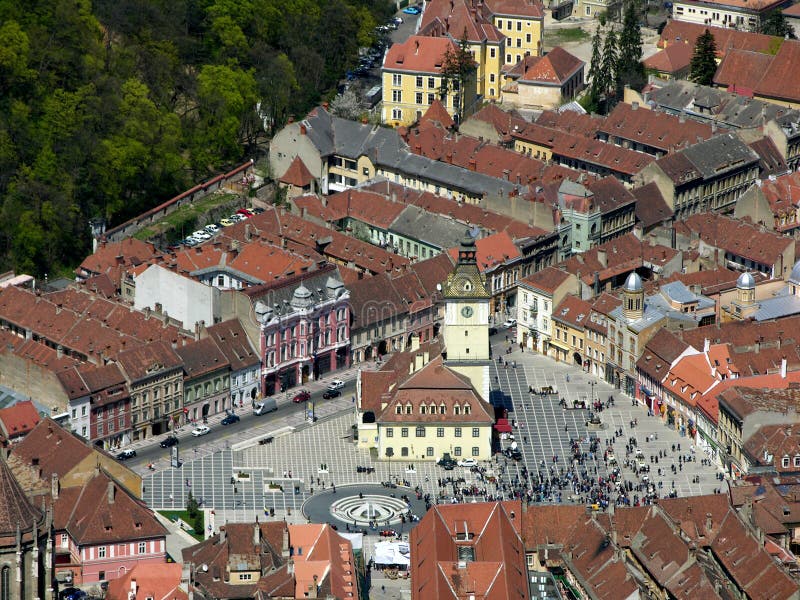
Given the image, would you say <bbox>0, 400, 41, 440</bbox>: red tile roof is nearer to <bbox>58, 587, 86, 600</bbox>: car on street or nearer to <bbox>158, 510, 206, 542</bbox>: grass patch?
<bbox>158, 510, 206, 542</bbox>: grass patch

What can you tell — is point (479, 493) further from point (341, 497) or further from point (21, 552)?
point (21, 552)

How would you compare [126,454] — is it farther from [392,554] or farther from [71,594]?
[392,554]

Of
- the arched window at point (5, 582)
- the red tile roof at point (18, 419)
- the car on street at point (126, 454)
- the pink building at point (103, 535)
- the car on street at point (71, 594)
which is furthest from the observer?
the car on street at point (126, 454)

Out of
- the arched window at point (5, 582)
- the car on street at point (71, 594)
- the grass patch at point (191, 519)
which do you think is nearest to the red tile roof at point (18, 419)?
the grass patch at point (191, 519)

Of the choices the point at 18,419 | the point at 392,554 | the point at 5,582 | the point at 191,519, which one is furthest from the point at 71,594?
the point at 5,582

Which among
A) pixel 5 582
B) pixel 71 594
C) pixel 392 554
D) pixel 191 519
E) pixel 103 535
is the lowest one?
pixel 191 519

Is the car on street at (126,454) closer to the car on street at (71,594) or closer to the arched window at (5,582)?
the car on street at (71,594)

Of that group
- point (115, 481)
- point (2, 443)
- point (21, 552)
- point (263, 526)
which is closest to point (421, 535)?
point (263, 526)
